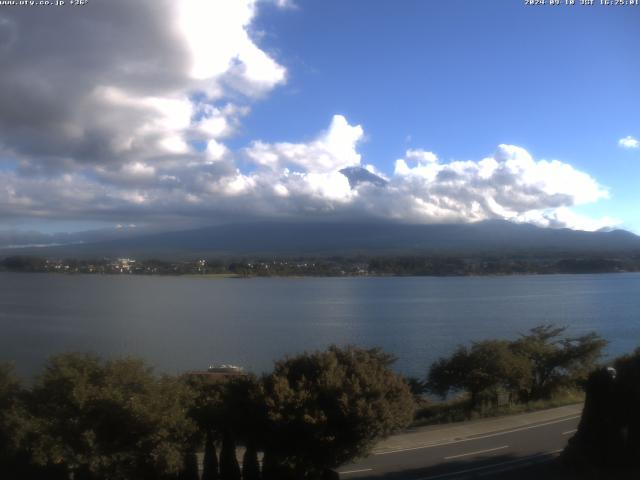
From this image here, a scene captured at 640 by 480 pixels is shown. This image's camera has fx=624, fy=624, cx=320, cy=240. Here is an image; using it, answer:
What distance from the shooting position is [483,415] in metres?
15.6

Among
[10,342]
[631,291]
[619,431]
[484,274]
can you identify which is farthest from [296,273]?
[619,431]

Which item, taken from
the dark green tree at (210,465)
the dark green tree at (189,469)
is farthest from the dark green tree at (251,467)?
the dark green tree at (189,469)

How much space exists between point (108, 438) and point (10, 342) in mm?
28267

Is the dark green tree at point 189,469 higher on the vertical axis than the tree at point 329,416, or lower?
lower

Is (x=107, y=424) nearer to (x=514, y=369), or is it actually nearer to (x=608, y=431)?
(x=608, y=431)

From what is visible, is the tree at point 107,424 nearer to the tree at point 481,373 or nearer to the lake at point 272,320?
the tree at point 481,373

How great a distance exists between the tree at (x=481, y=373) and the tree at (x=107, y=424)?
10763 millimetres

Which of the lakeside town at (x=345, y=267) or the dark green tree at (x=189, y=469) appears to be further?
the lakeside town at (x=345, y=267)

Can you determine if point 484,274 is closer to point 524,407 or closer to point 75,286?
point 75,286

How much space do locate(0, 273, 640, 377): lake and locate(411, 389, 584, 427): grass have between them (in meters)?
6.23

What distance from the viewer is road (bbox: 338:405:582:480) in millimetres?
10258

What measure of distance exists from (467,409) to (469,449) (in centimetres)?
567

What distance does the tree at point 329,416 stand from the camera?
848cm

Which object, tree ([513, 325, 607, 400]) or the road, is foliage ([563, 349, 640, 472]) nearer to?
the road
